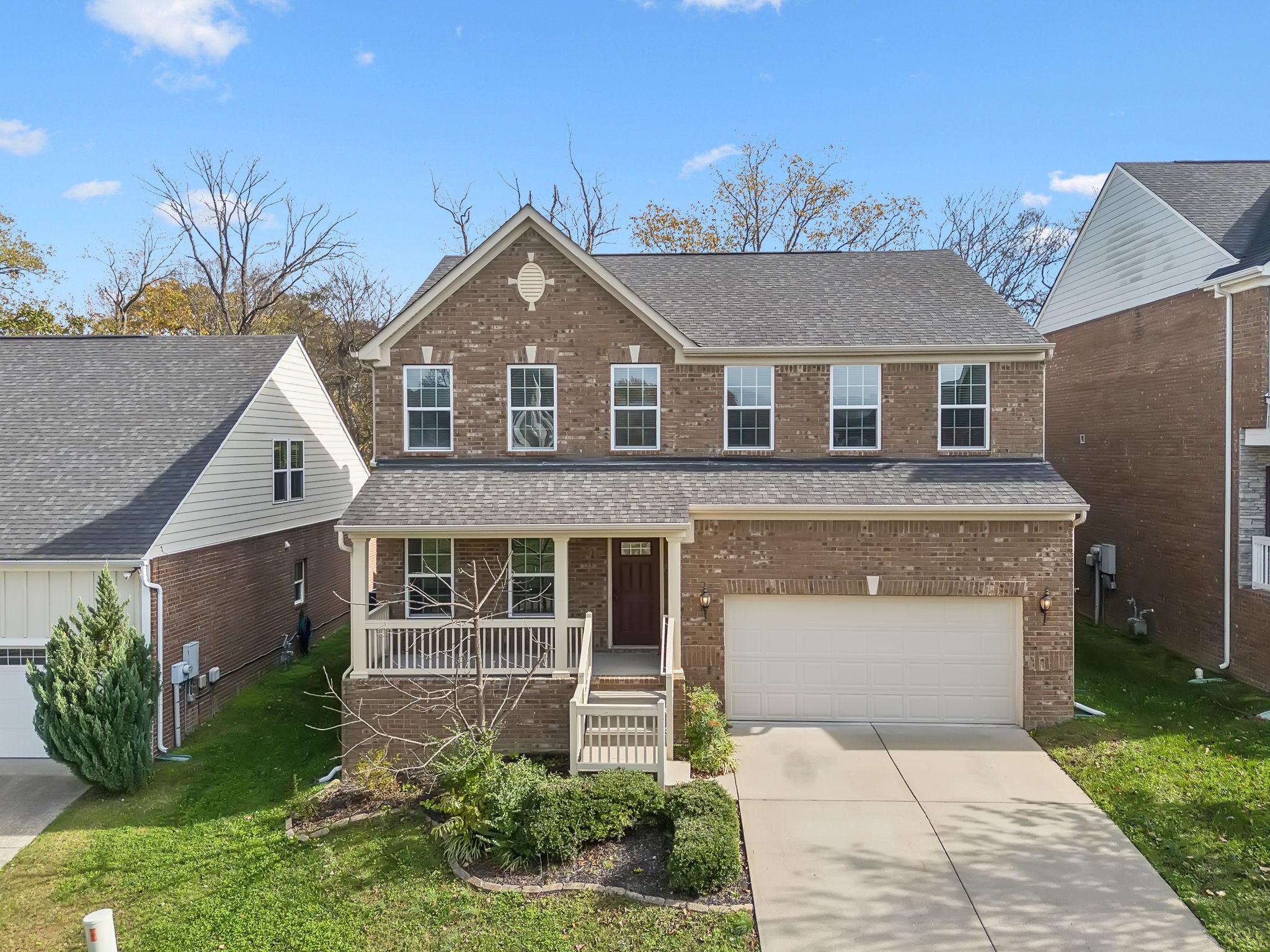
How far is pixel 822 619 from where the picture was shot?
12.5 meters

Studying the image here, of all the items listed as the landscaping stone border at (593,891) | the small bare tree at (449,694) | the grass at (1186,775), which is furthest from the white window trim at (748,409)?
the landscaping stone border at (593,891)

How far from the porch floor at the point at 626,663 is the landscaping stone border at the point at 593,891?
12.4ft

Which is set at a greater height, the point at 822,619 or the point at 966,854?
the point at 822,619

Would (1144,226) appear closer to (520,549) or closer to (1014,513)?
(1014,513)

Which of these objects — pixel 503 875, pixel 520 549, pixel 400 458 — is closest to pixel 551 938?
pixel 503 875

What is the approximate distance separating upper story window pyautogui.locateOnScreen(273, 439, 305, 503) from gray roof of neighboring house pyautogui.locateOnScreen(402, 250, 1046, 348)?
468 centimetres

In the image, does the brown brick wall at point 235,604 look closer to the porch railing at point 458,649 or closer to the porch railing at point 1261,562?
the porch railing at point 458,649

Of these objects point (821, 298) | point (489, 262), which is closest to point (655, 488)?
point (489, 262)

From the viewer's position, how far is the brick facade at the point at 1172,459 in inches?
539

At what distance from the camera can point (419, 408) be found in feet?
44.3

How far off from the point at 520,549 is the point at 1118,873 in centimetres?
927

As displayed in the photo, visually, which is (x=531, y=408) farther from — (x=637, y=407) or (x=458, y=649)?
(x=458, y=649)

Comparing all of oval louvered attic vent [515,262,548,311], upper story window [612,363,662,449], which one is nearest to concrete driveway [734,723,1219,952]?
upper story window [612,363,662,449]

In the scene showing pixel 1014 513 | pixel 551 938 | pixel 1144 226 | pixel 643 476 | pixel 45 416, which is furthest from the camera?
pixel 1144 226
